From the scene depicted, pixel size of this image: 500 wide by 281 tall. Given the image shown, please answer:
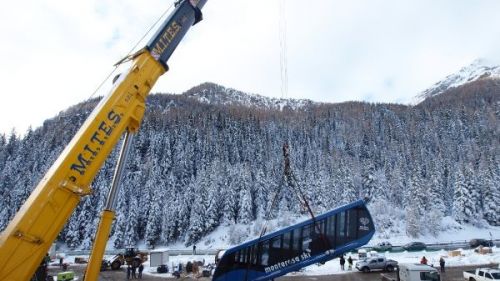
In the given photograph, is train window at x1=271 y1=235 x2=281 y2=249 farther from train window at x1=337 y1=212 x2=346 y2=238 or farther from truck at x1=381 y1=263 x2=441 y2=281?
truck at x1=381 y1=263 x2=441 y2=281

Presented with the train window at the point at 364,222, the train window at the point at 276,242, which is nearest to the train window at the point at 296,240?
the train window at the point at 276,242

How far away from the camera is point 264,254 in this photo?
53.0 feet

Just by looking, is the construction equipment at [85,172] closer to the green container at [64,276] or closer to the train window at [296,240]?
the train window at [296,240]

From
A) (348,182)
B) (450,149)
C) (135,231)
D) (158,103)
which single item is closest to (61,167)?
(135,231)

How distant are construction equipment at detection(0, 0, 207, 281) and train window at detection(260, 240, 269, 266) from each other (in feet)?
29.6

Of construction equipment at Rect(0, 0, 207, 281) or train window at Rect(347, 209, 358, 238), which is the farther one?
train window at Rect(347, 209, 358, 238)

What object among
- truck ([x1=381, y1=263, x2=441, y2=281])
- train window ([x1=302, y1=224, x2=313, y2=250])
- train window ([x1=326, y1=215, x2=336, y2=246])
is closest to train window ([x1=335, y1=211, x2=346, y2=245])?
train window ([x1=326, y1=215, x2=336, y2=246])

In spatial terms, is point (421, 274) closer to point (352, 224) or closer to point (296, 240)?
point (352, 224)

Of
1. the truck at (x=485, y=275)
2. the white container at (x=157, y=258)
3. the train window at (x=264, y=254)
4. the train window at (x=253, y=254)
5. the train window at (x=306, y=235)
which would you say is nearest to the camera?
the train window at (x=306, y=235)

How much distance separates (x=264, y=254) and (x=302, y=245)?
1748mm

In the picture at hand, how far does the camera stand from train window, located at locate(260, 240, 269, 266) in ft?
52.7

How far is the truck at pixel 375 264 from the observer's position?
3141 cm

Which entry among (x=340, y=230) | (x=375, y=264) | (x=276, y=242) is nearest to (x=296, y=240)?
(x=276, y=242)

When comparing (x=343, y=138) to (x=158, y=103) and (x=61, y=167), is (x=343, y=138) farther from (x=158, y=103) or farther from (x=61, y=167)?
(x=61, y=167)
